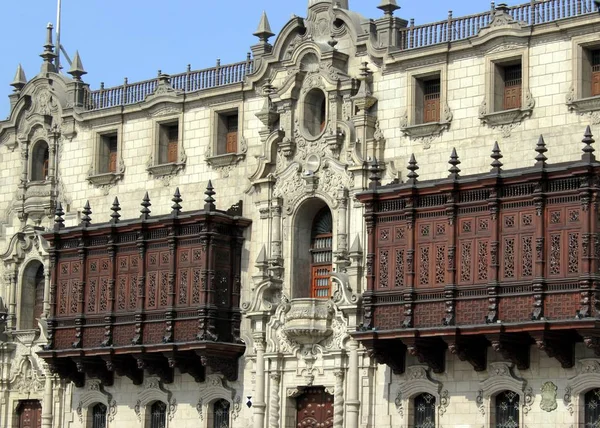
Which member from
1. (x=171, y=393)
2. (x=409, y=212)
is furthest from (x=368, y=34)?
(x=171, y=393)

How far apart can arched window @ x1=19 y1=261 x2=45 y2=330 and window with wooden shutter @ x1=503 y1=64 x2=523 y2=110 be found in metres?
18.4

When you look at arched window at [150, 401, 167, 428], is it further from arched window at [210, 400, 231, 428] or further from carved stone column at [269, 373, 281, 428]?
carved stone column at [269, 373, 281, 428]

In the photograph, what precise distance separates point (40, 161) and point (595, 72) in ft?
69.8

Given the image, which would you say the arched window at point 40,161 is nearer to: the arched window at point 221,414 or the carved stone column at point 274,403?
the arched window at point 221,414

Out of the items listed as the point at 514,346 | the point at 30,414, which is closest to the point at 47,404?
the point at 30,414

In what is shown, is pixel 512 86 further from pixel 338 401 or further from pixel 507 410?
pixel 338 401

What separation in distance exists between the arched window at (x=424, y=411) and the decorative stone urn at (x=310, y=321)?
11.1 feet

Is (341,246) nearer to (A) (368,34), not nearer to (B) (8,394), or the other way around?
(A) (368,34)

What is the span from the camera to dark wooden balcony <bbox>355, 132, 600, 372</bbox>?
126 ft

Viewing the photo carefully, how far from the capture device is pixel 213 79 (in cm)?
5003

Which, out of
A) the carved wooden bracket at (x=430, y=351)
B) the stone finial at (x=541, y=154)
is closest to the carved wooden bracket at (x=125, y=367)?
the carved wooden bracket at (x=430, y=351)

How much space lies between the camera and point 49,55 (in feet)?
180

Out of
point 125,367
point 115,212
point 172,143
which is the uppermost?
point 172,143

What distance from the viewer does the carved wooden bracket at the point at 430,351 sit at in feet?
136
